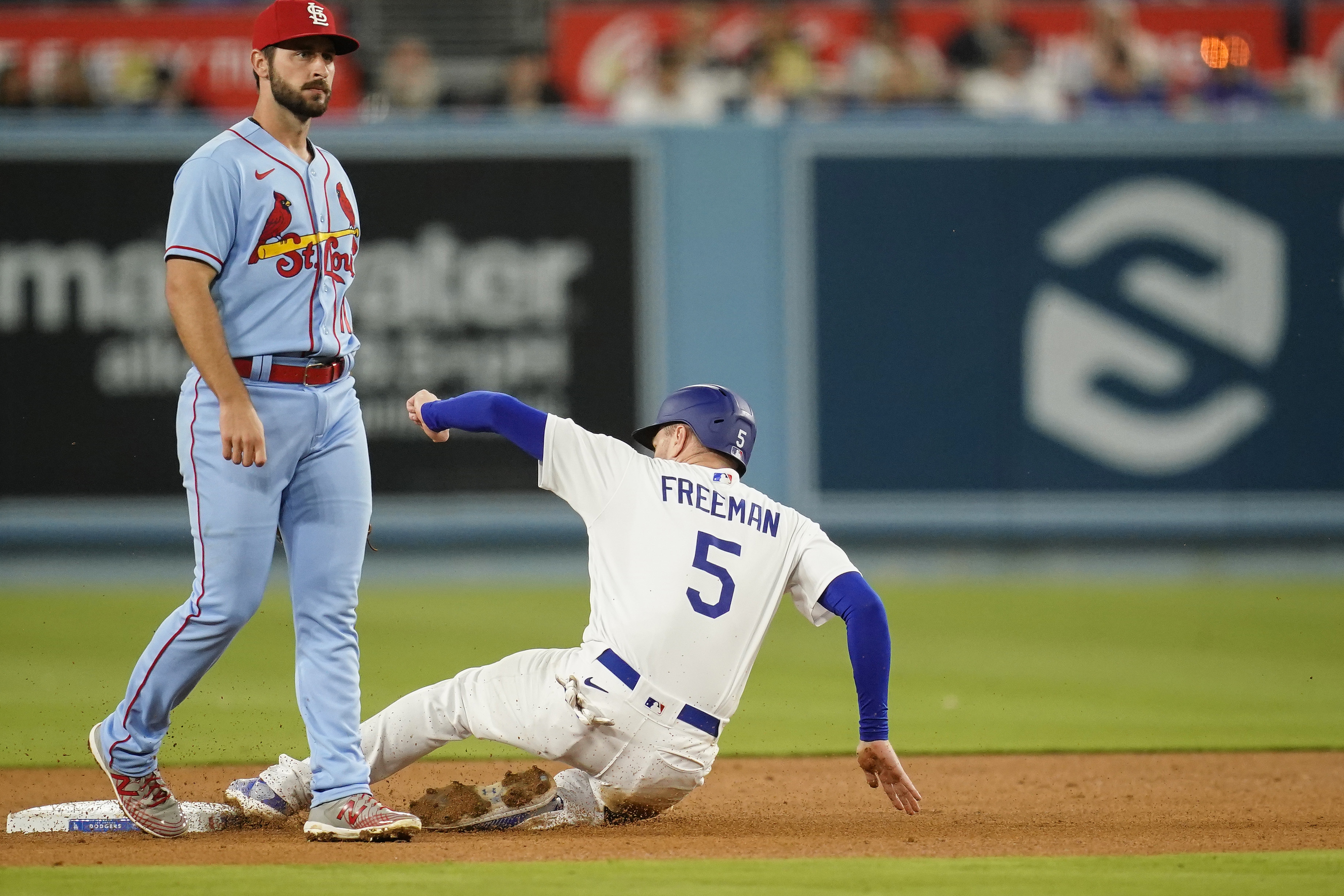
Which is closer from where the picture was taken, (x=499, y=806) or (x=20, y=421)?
(x=499, y=806)

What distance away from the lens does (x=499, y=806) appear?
5.16 m

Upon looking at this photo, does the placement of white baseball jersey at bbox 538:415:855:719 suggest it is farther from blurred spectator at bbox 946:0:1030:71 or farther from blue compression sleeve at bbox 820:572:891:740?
blurred spectator at bbox 946:0:1030:71

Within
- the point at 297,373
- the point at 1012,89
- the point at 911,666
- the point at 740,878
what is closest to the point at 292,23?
the point at 297,373

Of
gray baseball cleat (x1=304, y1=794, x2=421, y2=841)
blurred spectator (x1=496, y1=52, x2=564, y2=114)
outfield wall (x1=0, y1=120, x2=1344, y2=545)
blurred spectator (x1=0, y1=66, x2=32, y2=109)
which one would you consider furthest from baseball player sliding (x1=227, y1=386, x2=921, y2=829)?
blurred spectator (x1=0, y1=66, x2=32, y2=109)

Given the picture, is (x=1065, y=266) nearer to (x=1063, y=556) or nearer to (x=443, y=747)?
(x=1063, y=556)

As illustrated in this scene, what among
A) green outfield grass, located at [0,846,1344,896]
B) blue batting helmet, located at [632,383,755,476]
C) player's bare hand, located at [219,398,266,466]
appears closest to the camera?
green outfield grass, located at [0,846,1344,896]

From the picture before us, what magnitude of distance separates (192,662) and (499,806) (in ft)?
3.35

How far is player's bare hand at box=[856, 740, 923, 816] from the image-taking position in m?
4.72

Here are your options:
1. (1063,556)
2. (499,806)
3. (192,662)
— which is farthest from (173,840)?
(1063,556)

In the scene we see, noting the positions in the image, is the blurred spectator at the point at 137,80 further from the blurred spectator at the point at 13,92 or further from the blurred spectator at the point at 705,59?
the blurred spectator at the point at 705,59

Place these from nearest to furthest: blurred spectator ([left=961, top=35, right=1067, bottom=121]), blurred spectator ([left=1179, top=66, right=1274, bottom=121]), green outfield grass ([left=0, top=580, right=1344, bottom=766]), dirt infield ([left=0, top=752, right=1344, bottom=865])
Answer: dirt infield ([left=0, top=752, right=1344, bottom=865]) < green outfield grass ([left=0, top=580, right=1344, bottom=766]) < blurred spectator ([left=1179, top=66, right=1274, bottom=121]) < blurred spectator ([left=961, top=35, right=1067, bottom=121])

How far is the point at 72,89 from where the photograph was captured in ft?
42.7

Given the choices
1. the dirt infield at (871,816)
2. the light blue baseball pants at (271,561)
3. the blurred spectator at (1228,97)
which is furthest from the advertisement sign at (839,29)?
the light blue baseball pants at (271,561)

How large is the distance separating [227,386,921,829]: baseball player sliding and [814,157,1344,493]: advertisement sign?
8.10 meters
